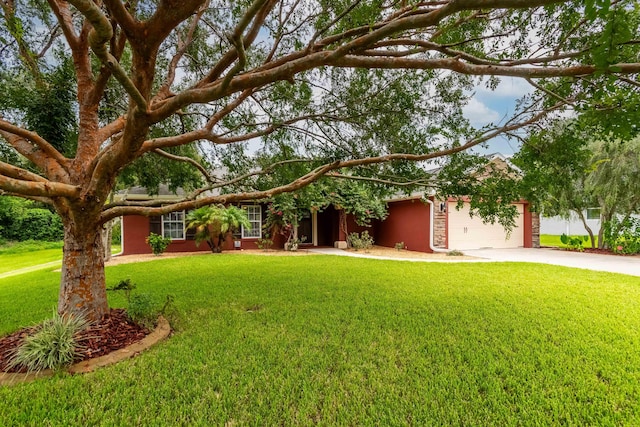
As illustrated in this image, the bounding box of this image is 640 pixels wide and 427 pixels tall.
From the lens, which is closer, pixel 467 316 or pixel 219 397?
pixel 219 397

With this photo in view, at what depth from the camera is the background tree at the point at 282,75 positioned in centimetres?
240

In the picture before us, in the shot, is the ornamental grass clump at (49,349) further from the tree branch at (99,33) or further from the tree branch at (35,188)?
the tree branch at (99,33)

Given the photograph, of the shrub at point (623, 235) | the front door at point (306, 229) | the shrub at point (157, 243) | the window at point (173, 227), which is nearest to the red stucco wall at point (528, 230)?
the shrub at point (623, 235)

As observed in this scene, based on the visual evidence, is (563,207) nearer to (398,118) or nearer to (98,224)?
(398,118)

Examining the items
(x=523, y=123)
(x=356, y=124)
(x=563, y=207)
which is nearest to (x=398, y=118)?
(x=356, y=124)

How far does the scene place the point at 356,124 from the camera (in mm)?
5293

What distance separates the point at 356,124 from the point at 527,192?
8.94 ft

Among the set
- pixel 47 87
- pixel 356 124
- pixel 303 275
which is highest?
pixel 47 87

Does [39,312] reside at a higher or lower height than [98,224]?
lower

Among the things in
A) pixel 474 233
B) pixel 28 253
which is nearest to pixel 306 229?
pixel 474 233

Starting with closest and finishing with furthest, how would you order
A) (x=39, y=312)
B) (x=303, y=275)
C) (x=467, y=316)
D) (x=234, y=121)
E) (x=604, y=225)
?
1. (x=467, y=316)
2. (x=39, y=312)
3. (x=234, y=121)
4. (x=303, y=275)
5. (x=604, y=225)

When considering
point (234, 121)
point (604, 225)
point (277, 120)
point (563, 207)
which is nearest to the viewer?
point (277, 120)

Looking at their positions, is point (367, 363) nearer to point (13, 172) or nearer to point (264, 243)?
point (13, 172)

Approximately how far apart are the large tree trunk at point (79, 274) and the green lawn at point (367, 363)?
1022 millimetres
